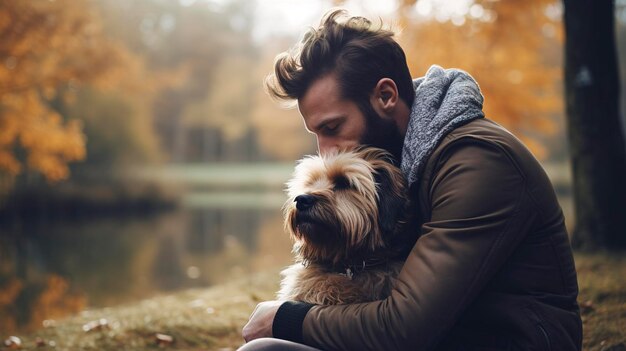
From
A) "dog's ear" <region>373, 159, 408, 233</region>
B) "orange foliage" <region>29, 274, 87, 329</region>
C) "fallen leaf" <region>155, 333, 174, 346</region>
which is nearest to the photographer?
"dog's ear" <region>373, 159, 408, 233</region>

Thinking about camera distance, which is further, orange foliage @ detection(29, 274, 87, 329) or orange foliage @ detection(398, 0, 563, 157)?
orange foliage @ detection(398, 0, 563, 157)

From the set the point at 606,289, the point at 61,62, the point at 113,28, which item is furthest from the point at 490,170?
the point at 113,28

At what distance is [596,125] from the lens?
646 centimetres

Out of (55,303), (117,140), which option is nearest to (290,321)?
(55,303)

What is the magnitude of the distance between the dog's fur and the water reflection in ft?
14.9

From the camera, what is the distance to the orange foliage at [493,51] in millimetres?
9727

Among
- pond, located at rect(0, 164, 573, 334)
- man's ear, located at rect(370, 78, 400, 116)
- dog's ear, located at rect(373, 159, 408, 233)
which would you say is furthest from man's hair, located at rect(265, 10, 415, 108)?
pond, located at rect(0, 164, 573, 334)

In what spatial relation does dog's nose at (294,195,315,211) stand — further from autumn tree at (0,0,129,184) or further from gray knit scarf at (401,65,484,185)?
autumn tree at (0,0,129,184)

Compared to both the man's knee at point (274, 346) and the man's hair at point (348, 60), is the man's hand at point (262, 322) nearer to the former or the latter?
the man's knee at point (274, 346)

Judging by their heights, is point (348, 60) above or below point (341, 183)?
above

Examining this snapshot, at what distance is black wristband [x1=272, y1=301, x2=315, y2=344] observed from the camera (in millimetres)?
2264

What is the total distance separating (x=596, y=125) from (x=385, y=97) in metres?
4.56

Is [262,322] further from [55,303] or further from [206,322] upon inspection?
[55,303]

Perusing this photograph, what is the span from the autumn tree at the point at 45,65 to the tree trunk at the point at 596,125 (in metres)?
9.51
